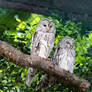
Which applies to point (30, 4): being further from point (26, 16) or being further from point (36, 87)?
point (36, 87)

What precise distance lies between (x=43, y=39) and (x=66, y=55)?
0.36 meters

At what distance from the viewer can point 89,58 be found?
210 cm

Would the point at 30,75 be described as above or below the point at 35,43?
→ below

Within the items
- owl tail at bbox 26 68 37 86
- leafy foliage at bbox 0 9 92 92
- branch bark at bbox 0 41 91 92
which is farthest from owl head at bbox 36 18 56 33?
branch bark at bbox 0 41 91 92

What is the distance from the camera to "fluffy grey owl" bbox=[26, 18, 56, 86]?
2.01 metres

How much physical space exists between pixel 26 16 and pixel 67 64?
3.26ft

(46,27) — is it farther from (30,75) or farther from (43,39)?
(30,75)

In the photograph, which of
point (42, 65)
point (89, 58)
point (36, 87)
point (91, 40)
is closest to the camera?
point (42, 65)

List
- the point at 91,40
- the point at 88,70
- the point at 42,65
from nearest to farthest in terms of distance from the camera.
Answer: the point at 42,65, the point at 88,70, the point at 91,40

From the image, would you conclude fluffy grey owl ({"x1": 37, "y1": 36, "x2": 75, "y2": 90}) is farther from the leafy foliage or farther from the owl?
the leafy foliage

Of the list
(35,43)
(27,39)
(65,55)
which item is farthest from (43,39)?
(65,55)

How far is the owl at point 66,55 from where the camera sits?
1.97 m

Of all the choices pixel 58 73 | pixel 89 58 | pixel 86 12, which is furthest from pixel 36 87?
pixel 86 12

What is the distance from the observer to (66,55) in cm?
201
